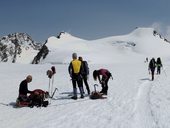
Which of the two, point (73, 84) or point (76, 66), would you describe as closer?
point (76, 66)

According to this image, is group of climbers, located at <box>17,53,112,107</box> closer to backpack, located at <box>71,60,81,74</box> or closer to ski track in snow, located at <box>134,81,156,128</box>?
backpack, located at <box>71,60,81,74</box>

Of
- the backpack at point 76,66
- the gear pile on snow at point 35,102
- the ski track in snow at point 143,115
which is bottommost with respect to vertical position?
the ski track in snow at point 143,115

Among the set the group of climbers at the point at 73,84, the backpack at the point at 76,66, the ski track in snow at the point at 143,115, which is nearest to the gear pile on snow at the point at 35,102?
the group of climbers at the point at 73,84

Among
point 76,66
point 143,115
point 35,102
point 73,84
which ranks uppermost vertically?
point 76,66

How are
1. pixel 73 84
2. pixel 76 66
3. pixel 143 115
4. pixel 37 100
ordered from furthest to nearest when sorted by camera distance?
1. pixel 73 84
2. pixel 76 66
3. pixel 37 100
4. pixel 143 115

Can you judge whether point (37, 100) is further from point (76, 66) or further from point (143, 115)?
point (143, 115)

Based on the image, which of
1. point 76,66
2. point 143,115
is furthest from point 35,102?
point 143,115

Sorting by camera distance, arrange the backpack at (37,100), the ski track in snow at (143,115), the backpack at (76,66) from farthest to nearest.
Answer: the backpack at (76,66)
the backpack at (37,100)
the ski track in snow at (143,115)

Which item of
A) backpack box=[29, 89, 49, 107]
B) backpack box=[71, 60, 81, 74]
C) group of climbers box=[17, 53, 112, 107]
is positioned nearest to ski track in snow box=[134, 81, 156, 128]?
group of climbers box=[17, 53, 112, 107]

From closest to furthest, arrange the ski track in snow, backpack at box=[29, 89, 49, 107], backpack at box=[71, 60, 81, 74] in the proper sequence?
the ski track in snow, backpack at box=[29, 89, 49, 107], backpack at box=[71, 60, 81, 74]

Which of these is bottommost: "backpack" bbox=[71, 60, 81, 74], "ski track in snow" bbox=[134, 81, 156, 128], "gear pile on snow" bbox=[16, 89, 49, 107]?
"ski track in snow" bbox=[134, 81, 156, 128]

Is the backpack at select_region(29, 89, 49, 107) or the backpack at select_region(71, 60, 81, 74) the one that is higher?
the backpack at select_region(71, 60, 81, 74)

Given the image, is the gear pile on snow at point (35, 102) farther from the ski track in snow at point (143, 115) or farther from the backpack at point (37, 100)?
the ski track in snow at point (143, 115)

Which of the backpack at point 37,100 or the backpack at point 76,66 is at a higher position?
the backpack at point 76,66
